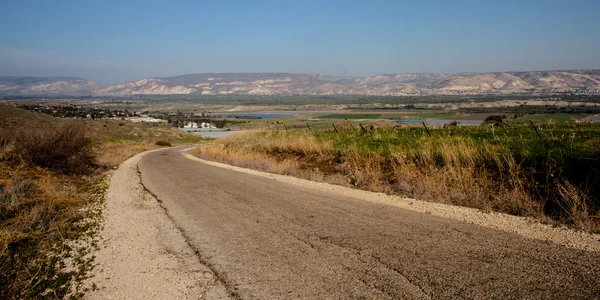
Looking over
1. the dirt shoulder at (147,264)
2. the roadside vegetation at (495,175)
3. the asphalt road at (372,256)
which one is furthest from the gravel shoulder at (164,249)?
the roadside vegetation at (495,175)

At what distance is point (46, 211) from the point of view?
9.09 meters

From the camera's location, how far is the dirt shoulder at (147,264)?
16.9 feet

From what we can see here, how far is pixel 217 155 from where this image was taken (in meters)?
28.7

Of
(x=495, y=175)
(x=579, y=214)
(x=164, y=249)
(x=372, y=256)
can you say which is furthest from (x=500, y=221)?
(x=164, y=249)

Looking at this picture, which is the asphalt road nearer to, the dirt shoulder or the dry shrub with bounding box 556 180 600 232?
the dirt shoulder

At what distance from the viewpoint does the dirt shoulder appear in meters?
5.14

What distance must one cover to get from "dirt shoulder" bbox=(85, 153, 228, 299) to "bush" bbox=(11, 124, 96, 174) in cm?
915

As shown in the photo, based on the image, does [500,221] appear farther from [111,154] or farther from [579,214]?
[111,154]

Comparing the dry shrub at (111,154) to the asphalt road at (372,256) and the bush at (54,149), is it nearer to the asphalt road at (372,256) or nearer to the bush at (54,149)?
the bush at (54,149)

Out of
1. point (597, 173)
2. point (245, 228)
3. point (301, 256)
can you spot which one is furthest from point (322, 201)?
point (597, 173)

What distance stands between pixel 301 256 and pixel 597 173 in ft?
23.9

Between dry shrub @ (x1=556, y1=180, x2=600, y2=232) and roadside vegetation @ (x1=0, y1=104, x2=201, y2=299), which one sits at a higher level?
dry shrub @ (x1=556, y1=180, x2=600, y2=232)

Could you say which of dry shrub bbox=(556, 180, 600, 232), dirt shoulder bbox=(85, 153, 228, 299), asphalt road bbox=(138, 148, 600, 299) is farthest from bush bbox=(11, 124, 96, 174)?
dry shrub bbox=(556, 180, 600, 232)

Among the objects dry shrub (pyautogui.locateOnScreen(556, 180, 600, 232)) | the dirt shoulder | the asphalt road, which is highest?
dry shrub (pyautogui.locateOnScreen(556, 180, 600, 232))
